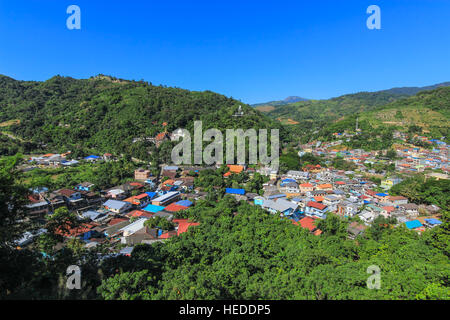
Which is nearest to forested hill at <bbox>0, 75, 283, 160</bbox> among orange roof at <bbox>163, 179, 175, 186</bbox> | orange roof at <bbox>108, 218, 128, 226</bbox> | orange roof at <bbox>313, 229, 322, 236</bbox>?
orange roof at <bbox>163, 179, 175, 186</bbox>

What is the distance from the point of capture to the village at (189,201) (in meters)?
12.9

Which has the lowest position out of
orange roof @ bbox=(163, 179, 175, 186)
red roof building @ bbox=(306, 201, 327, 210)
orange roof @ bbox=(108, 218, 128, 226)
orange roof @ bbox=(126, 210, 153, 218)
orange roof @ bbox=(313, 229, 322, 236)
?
orange roof @ bbox=(313, 229, 322, 236)

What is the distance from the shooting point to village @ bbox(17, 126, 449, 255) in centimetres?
1294

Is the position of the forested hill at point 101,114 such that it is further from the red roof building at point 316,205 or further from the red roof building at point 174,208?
the red roof building at point 316,205

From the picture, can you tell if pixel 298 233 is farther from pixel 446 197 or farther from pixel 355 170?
pixel 355 170

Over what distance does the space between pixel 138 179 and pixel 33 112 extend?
38533 millimetres

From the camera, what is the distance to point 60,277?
4.89 m

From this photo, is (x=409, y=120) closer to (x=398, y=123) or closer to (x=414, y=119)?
(x=414, y=119)

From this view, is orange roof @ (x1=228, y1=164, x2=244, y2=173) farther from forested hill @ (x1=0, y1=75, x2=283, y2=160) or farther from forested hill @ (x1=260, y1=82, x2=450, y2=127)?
forested hill @ (x1=260, y1=82, x2=450, y2=127)

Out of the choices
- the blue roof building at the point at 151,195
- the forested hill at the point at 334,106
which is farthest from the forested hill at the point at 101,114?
the forested hill at the point at 334,106

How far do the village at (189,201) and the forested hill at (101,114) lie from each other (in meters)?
7.17

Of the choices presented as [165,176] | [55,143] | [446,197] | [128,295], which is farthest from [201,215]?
[55,143]

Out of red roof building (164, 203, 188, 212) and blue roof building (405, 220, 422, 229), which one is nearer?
blue roof building (405, 220, 422, 229)

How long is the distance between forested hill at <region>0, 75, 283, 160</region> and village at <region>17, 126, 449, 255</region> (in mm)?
7169
